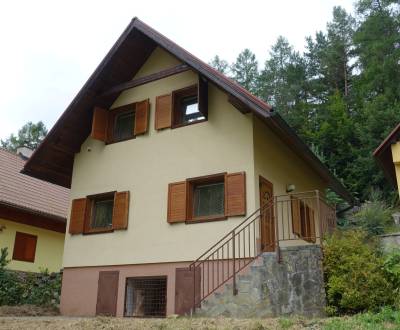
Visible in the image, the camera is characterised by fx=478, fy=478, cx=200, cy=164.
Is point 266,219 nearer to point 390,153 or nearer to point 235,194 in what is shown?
point 235,194

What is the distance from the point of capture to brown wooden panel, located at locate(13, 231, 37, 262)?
1609 centimetres

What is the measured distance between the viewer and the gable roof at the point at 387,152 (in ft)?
38.1

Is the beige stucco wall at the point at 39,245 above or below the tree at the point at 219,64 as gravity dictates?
below

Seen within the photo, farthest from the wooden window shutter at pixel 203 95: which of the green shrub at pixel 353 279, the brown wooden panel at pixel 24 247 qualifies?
the brown wooden panel at pixel 24 247

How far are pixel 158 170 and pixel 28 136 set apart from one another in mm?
38646

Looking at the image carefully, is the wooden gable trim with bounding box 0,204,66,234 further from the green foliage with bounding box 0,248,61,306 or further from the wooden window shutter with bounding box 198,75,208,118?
the wooden window shutter with bounding box 198,75,208,118

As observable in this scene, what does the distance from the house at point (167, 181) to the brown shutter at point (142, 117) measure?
1.3 inches

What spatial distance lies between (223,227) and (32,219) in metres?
9.14

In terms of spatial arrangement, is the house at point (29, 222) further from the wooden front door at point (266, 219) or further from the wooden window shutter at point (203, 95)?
the wooden front door at point (266, 219)

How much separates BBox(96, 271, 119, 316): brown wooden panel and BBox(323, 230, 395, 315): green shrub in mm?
5533

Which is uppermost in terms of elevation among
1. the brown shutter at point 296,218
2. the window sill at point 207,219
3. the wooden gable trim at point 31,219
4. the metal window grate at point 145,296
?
the wooden gable trim at point 31,219

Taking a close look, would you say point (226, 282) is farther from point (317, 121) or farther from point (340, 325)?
point (317, 121)

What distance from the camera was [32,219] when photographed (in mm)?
16859

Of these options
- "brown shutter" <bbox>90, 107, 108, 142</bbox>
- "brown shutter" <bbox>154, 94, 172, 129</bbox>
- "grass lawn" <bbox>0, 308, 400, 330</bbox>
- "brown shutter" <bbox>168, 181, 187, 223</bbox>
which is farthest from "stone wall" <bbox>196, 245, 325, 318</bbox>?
"brown shutter" <bbox>90, 107, 108, 142</bbox>
